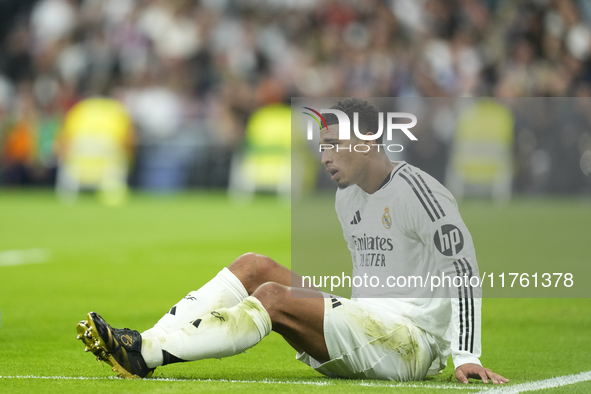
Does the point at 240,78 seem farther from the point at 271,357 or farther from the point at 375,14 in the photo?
the point at 271,357

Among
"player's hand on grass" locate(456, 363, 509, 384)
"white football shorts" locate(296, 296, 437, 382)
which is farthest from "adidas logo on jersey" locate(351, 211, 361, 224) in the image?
"player's hand on grass" locate(456, 363, 509, 384)

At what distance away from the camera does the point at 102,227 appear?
1515cm

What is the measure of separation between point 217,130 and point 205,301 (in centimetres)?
1624

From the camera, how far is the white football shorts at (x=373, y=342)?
4605 millimetres

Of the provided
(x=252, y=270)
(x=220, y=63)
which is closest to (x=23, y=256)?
(x=252, y=270)

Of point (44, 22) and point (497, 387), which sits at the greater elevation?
point (44, 22)

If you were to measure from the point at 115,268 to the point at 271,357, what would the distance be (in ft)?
17.0

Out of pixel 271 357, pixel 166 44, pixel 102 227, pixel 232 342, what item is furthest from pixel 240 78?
pixel 232 342

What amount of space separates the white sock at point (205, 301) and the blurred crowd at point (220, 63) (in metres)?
13.4

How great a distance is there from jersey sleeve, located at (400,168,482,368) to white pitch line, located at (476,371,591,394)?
0.66ft

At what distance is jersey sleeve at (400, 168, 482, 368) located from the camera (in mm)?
4516

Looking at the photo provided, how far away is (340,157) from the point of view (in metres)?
4.84

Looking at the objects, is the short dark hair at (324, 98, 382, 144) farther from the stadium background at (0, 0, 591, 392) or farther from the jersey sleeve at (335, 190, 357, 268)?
the stadium background at (0, 0, 591, 392)

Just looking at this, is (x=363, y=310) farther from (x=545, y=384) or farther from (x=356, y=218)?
(x=545, y=384)
